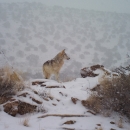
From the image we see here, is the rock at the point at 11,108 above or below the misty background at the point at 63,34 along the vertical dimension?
below

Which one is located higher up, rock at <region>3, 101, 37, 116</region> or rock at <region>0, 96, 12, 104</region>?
rock at <region>0, 96, 12, 104</region>

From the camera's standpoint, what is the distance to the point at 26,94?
5316 millimetres

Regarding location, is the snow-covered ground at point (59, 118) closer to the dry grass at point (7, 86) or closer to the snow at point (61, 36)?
the dry grass at point (7, 86)

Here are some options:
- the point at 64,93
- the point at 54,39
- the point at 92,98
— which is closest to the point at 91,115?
the point at 92,98

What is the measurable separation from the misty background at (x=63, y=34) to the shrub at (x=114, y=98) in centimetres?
3397

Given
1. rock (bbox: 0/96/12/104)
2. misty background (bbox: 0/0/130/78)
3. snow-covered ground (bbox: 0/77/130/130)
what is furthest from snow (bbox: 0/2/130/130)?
rock (bbox: 0/96/12/104)

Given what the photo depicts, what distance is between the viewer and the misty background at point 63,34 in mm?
46312

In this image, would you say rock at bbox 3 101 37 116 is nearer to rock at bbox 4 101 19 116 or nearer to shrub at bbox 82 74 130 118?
rock at bbox 4 101 19 116

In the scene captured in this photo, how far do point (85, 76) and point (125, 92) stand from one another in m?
5.36

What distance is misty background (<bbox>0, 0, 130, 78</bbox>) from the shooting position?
46312mm

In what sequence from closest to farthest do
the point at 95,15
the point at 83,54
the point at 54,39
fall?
the point at 83,54, the point at 54,39, the point at 95,15

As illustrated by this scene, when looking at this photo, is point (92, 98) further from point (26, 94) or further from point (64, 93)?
point (26, 94)

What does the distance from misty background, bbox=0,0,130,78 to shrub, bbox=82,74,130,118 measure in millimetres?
33966

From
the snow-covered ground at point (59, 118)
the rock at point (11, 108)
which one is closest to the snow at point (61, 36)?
the snow-covered ground at point (59, 118)
